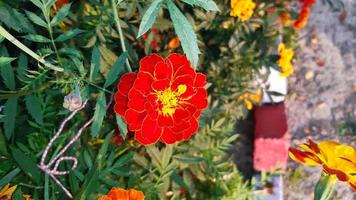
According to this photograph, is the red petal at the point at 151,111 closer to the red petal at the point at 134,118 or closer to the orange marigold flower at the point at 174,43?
the red petal at the point at 134,118

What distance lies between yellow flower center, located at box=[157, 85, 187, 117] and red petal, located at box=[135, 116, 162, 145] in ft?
0.11

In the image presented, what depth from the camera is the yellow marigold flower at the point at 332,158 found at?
104 cm

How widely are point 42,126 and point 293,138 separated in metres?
1.41

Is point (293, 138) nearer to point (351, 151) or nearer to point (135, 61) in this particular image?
point (135, 61)

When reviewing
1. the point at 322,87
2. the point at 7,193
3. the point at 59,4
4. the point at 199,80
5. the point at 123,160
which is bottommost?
the point at 322,87

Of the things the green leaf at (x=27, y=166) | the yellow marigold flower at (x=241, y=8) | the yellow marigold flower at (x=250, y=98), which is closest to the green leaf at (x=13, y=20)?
the green leaf at (x=27, y=166)

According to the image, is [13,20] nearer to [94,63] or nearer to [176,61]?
[94,63]

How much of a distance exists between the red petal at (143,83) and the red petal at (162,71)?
2cm

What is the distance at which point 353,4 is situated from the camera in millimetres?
2762

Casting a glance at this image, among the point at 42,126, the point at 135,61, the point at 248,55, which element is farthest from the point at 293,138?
the point at 42,126

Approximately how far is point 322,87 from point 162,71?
1.67 metres

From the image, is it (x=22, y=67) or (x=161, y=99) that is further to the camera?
(x=22, y=67)

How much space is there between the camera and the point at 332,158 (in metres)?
1.08

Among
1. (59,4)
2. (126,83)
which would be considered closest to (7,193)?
(126,83)
